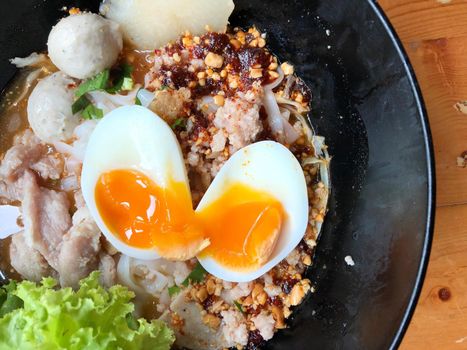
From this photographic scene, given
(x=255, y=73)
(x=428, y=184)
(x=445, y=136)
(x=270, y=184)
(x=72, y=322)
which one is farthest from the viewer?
(x=445, y=136)

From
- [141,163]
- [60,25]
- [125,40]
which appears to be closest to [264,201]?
[141,163]

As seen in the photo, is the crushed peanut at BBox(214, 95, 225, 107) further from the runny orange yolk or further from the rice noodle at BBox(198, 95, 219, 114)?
the runny orange yolk

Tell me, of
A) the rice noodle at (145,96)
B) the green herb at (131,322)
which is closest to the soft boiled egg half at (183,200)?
the rice noodle at (145,96)

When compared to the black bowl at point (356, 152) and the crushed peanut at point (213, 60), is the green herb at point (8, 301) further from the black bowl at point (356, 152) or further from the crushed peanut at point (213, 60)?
the crushed peanut at point (213, 60)

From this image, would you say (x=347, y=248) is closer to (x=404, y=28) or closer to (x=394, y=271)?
(x=394, y=271)

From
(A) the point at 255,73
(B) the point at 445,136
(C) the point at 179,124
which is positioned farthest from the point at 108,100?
(B) the point at 445,136

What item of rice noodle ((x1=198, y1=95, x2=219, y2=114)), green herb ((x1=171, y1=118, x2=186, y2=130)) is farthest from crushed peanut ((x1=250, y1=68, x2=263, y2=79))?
green herb ((x1=171, y1=118, x2=186, y2=130))

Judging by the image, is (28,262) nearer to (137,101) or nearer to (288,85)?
(137,101)
